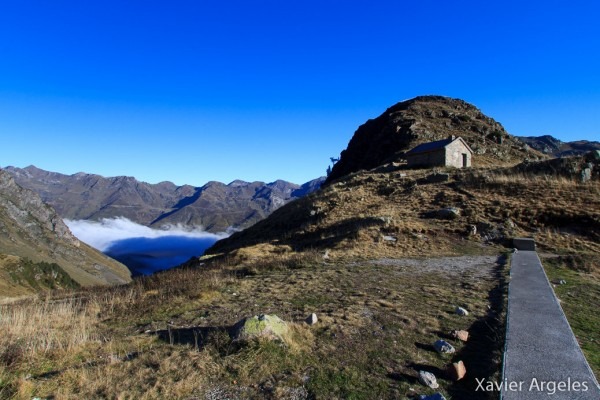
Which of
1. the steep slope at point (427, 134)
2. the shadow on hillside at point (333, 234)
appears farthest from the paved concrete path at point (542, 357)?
the steep slope at point (427, 134)

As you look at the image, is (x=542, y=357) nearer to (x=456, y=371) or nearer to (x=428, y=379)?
(x=456, y=371)

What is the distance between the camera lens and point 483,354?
6.75 meters

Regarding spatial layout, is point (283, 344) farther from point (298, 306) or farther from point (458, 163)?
point (458, 163)

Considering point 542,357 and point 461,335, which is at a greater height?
point 542,357

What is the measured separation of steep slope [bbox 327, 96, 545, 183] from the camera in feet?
218

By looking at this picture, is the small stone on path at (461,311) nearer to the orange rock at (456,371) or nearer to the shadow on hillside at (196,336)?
the orange rock at (456,371)

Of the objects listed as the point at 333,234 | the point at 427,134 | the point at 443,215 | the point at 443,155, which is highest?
the point at 427,134

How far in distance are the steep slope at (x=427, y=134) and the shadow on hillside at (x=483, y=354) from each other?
51.4 meters

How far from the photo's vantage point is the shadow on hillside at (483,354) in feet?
18.4

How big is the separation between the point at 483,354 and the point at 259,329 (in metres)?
4.37

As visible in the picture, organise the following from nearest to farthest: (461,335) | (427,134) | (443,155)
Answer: (461,335) < (443,155) < (427,134)

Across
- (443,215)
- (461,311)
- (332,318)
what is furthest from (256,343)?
(443,215)

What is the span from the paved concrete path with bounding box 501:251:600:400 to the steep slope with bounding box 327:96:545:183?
51.1 m

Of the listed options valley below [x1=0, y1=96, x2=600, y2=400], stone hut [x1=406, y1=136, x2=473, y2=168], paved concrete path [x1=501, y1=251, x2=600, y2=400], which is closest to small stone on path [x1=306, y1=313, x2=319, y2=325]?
valley below [x1=0, y1=96, x2=600, y2=400]
